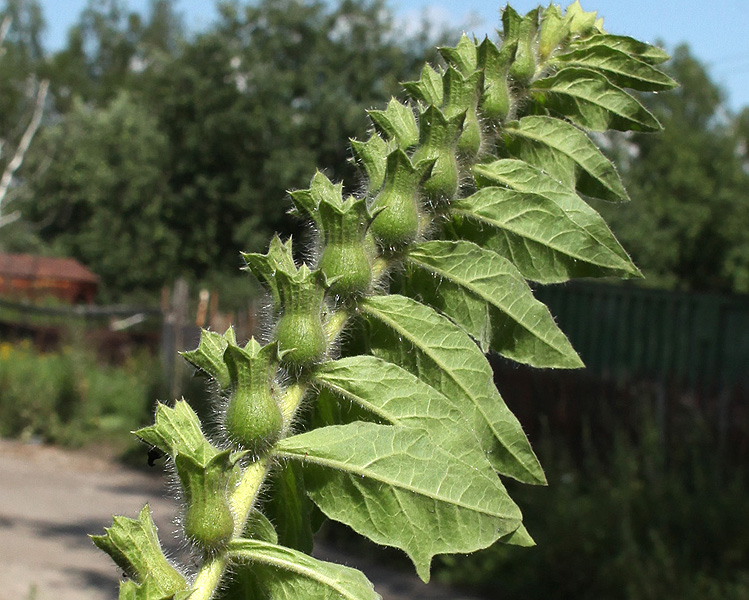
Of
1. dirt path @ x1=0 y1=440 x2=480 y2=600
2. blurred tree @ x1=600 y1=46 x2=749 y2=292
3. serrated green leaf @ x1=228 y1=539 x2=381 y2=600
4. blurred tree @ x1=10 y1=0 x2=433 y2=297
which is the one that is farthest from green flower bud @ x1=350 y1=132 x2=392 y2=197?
blurred tree @ x1=600 y1=46 x2=749 y2=292

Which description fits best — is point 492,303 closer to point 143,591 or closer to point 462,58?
point 462,58

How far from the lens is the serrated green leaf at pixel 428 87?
0.81m

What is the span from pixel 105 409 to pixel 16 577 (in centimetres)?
514

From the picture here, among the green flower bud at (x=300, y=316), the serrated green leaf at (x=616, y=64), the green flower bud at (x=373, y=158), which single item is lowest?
the green flower bud at (x=300, y=316)

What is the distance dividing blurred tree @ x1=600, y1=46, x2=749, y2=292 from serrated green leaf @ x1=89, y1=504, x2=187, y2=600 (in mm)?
22264

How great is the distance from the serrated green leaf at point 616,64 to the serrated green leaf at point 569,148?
8cm

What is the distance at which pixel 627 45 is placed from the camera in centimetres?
89

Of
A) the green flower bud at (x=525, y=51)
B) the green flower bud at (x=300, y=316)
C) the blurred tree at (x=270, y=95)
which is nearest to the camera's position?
the green flower bud at (x=300, y=316)

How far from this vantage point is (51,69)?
37031 millimetres

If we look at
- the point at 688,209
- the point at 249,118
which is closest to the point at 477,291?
the point at 249,118

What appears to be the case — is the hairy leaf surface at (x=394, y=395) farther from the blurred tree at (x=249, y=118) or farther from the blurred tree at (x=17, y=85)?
the blurred tree at (x=17, y=85)

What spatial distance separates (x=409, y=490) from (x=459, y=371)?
128 millimetres

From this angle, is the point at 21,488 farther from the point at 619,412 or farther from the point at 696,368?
the point at 696,368

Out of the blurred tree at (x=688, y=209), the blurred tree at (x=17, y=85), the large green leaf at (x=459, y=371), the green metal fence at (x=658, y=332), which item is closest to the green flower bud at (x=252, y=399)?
the large green leaf at (x=459, y=371)
